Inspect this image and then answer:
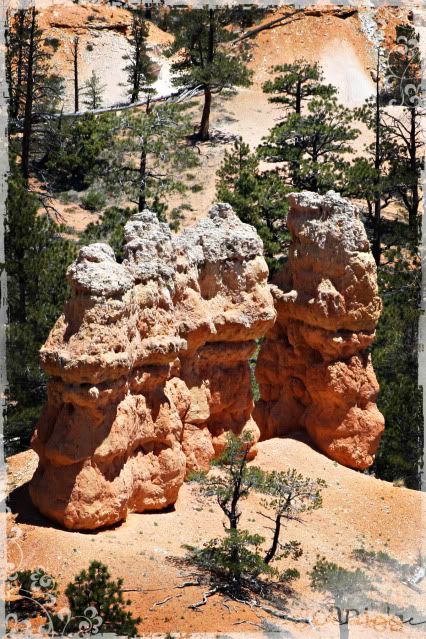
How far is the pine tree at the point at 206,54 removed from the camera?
Answer: 48.9 meters

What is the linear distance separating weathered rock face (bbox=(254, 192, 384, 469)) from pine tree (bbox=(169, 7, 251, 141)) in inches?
1009

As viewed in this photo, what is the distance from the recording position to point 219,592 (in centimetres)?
1673

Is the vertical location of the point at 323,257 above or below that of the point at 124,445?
above

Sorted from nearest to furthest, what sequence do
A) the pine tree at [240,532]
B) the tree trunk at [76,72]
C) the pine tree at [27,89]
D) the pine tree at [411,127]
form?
the pine tree at [240,532] → the pine tree at [411,127] → the pine tree at [27,89] → the tree trunk at [76,72]

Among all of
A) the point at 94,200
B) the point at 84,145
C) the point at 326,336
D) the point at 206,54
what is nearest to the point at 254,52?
the point at 206,54

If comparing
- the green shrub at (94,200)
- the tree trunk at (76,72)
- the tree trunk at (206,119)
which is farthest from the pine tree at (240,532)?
the tree trunk at (76,72)

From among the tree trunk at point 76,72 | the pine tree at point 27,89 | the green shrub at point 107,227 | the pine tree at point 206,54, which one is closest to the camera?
the green shrub at point 107,227

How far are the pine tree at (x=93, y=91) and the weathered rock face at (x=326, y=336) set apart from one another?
35436 mm

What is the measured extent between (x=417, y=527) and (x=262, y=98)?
44.4 meters

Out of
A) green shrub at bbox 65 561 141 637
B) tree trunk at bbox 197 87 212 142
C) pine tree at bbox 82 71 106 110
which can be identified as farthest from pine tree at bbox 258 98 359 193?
green shrub at bbox 65 561 141 637

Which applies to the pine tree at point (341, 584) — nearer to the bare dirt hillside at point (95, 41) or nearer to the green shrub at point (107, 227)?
the green shrub at point (107, 227)

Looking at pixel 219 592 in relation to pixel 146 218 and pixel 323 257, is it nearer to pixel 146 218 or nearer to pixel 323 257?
pixel 146 218

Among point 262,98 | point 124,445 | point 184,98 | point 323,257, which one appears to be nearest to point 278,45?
point 262,98

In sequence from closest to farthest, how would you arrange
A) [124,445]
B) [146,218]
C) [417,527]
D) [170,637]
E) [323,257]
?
[170,637], [124,445], [146,218], [417,527], [323,257]
